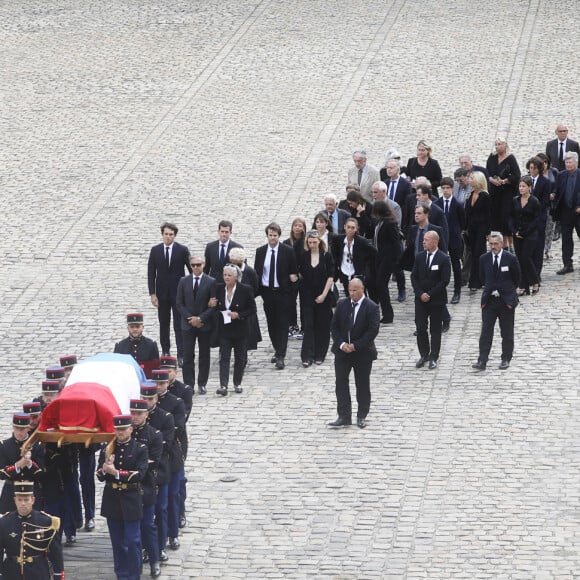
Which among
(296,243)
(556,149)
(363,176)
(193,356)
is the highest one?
(556,149)

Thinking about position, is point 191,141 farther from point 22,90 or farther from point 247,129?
point 22,90

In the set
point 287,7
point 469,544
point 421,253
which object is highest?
point 287,7

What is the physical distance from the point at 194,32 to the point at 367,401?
63.9ft

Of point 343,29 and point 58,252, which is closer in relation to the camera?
point 58,252

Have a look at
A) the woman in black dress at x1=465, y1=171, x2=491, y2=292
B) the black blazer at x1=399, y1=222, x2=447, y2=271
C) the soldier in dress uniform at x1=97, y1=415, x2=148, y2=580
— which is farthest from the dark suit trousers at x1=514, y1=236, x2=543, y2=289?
the soldier in dress uniform at x1=97, y1=415, x2=148, y2=580

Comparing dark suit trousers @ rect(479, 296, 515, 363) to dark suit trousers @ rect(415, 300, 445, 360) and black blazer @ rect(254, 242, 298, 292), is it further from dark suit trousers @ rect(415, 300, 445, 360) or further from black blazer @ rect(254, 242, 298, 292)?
black blazer @ rect(254, 242, 298, 292)

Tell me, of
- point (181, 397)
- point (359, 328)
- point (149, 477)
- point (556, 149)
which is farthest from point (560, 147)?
point (149, 477)

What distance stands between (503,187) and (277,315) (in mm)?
4804

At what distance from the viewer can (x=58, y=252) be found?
73.4ft

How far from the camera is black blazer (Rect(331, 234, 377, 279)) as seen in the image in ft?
61.9

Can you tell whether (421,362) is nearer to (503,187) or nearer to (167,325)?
(167,325)

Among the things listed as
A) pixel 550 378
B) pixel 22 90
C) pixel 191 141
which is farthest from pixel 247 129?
pixel 550 378

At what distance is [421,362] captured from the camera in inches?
704

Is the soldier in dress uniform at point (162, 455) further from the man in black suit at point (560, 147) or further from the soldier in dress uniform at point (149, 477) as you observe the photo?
the man in black suit at point (560, 147)
